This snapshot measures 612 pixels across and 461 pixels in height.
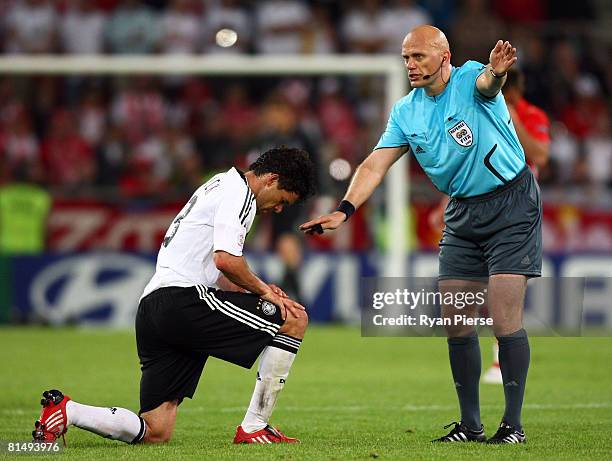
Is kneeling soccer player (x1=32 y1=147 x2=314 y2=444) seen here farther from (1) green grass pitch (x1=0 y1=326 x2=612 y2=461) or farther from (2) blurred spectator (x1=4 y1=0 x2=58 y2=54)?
(2) blurred spectator (x1=4 y1=0 x2=58 y2=54)

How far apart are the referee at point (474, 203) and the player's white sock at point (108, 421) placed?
139 cm

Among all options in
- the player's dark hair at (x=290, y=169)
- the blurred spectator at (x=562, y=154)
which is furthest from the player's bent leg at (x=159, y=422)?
the blurred spectator at (x=562, y=154)

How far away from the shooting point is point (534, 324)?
14617 millimetres

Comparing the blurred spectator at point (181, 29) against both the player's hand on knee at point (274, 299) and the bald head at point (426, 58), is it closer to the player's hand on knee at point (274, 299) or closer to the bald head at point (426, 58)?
the bald head at point (426, 58)

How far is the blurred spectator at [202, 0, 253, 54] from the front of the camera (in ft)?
62.0

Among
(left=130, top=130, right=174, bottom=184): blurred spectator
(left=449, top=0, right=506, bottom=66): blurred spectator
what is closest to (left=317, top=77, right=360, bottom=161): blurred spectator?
(left=449, top=0, right=506, bottom=66): blurred spectator

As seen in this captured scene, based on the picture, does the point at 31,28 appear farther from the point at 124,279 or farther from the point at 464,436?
the point at 464,436

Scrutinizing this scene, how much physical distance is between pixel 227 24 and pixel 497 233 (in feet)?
42.2

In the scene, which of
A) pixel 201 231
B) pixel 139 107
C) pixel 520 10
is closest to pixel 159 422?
pixel 201 231

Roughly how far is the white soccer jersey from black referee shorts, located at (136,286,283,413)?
85mm

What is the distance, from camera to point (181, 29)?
62.2 feet

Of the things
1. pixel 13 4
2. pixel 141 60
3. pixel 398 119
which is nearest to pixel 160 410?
pixel 398 119

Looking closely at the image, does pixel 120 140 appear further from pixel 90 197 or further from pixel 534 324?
pixel 534 324

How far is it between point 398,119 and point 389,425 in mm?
1967
